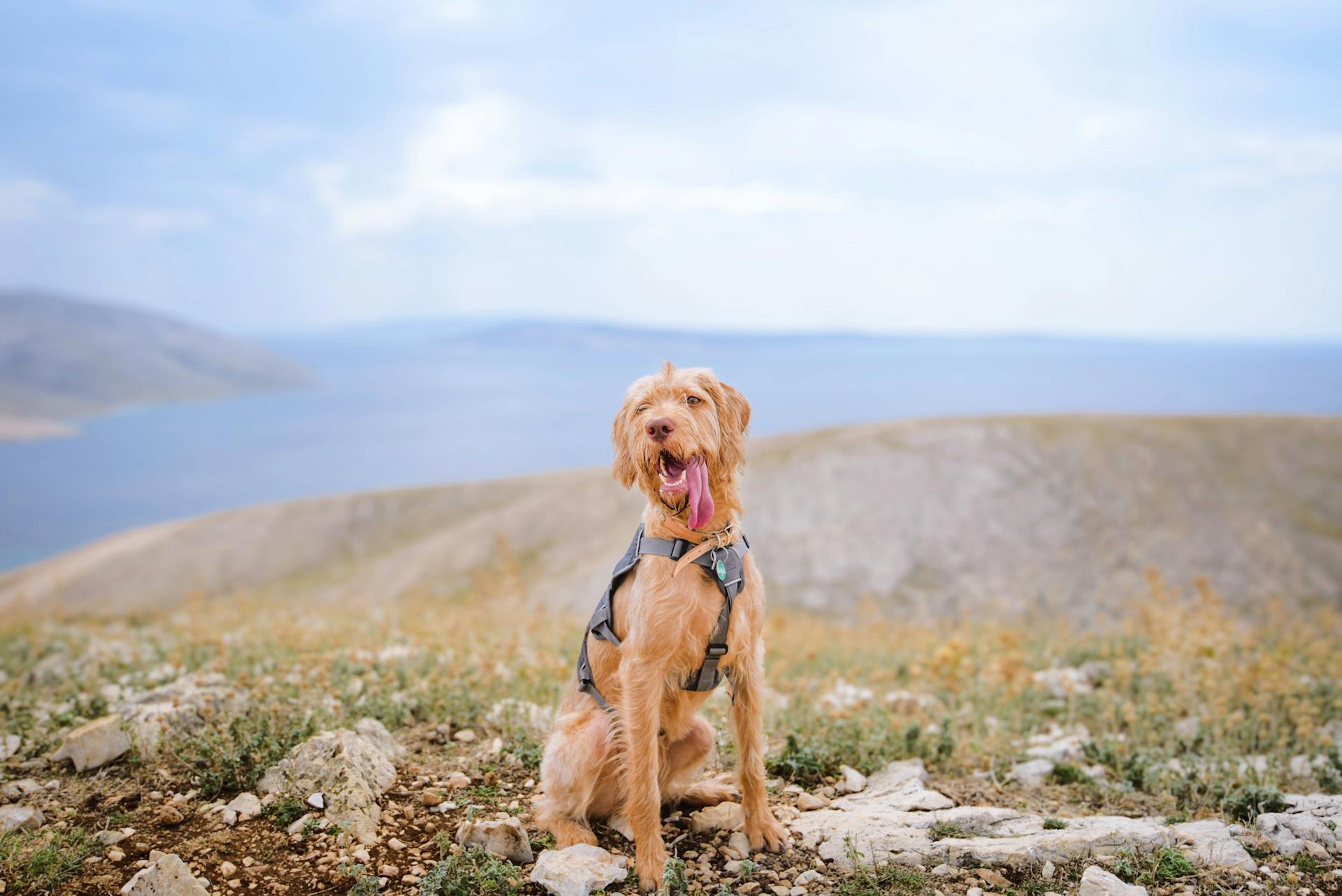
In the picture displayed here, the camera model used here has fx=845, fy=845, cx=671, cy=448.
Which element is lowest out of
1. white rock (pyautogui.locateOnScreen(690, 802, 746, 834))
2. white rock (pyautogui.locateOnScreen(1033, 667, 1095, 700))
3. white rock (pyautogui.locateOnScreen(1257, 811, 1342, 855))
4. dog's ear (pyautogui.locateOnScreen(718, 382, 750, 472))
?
white rock (pyautogui.locateOnScreen(1033, 667, 1095, 700))

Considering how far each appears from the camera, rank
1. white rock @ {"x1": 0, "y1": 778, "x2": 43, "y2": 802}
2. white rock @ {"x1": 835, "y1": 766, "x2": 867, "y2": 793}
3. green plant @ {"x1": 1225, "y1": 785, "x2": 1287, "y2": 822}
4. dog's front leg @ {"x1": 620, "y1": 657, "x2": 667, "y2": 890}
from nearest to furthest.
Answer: dog's front leg @ {"x1": 620, "y1": 657, "x2": 667, "y2": 890} → white rock @ {"x1": 0, "y1": 778, "x2": 43, "y2": 802} → green plant @ {"x1": 1225, "y1": 785, "x2": 1287, "y2": 822} → white rock @ {"x1": 835, "y1": 766, "x2": 867, "y2": 793}

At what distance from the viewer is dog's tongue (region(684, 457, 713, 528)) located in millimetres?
4340

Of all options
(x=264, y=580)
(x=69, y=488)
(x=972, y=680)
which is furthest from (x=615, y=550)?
(x=69, y=488)

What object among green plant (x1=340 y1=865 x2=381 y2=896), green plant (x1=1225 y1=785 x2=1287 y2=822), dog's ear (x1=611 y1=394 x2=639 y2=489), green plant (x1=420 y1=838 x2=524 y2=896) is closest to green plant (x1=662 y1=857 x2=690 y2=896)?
green plant (x1=420 y1=838 x2=524 y2=896)

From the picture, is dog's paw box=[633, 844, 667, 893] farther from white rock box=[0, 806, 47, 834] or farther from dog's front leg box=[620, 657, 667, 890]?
A: white rock box=[0, 806, 47, 834]

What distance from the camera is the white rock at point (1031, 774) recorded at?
6.69 metres

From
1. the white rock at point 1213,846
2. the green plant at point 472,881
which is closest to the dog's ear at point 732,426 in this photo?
the green plant at point 472,881

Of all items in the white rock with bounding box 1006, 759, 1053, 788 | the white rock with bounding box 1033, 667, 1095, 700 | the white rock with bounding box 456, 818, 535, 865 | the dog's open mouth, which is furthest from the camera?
the white rock with bounding box 1033, 667, 1095, 700

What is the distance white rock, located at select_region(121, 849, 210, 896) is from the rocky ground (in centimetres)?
1

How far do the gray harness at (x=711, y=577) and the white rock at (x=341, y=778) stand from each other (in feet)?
5.58

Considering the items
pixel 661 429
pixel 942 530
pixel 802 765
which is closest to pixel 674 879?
pixel 802 765

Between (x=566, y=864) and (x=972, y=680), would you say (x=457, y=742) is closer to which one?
(x=566, y=864)

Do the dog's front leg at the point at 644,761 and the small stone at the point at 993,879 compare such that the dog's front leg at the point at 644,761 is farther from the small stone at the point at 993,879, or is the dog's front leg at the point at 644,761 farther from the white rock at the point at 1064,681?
the white rock at the point at 1064,681

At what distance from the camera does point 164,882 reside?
14.5 feet
